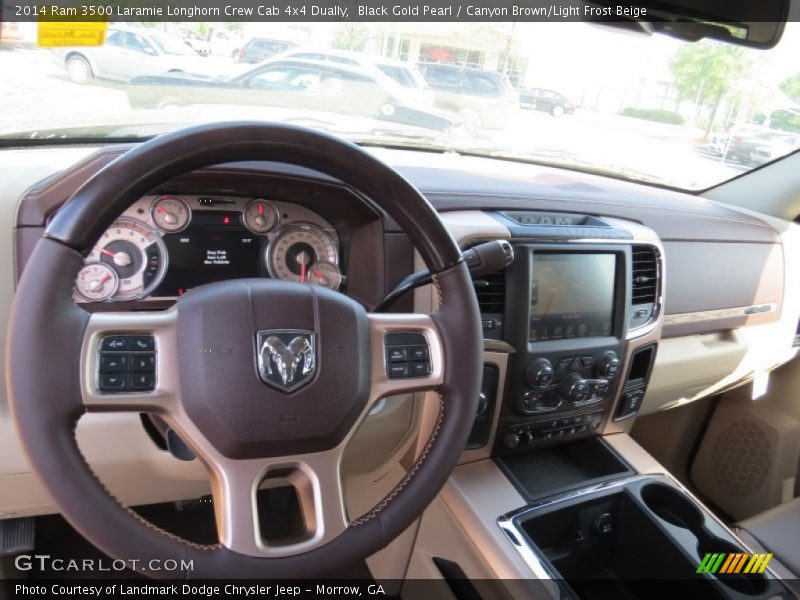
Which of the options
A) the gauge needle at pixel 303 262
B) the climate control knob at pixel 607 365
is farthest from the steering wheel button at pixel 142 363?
the climate control knob at pixel 607 365

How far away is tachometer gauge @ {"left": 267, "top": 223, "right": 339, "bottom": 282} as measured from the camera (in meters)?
1.58

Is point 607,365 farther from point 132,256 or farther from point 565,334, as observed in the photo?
point 132,256

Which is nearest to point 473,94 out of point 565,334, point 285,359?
point 565,334

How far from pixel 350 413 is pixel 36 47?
1.10 m

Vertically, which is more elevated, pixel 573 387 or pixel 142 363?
pixel 142 363

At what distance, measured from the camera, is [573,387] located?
70.9 inches

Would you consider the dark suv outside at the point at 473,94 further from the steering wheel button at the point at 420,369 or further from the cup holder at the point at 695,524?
the cup holder at the point at 695,524

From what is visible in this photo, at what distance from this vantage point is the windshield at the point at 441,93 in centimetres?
158

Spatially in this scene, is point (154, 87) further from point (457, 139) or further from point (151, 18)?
point (457, 139)

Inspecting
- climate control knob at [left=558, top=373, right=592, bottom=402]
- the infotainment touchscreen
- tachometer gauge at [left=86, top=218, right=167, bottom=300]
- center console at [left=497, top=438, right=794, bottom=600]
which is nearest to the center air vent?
the infotainment touchscreen

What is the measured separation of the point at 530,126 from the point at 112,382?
1.79m

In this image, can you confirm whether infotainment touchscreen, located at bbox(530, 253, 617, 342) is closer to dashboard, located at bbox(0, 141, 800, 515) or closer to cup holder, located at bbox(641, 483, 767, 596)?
dashboard, located at bbox(0, 141, 800, 515)

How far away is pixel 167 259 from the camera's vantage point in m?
1.48

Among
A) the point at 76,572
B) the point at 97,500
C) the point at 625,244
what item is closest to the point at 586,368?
the point at 625,244
